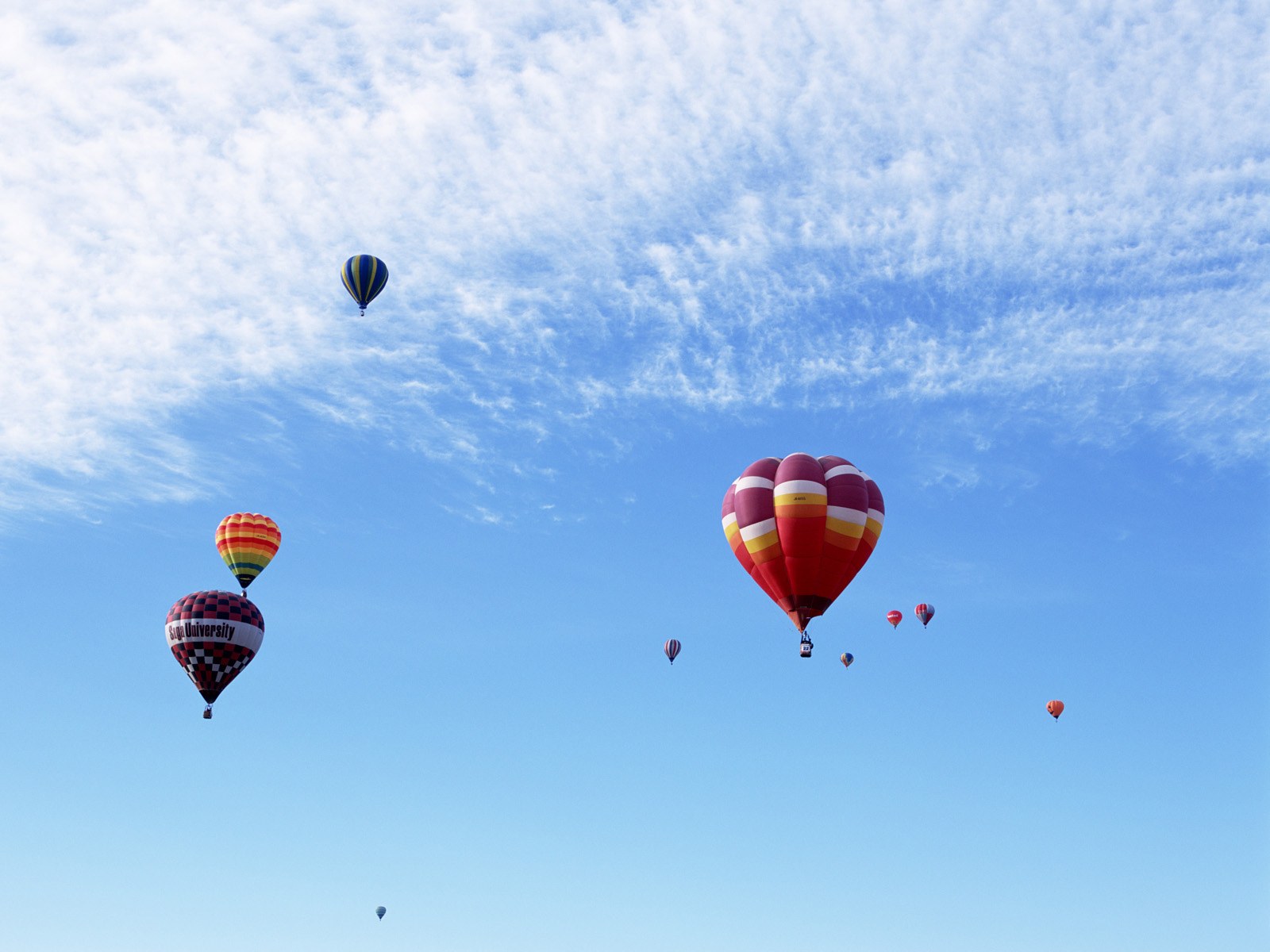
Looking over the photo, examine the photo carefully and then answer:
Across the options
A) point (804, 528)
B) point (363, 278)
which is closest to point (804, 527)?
point (804, 528)

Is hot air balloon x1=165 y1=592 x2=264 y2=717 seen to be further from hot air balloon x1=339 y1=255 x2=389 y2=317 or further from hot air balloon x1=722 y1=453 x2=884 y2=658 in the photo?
hot air balloon x1=722 y1=453 x2=884 y2=658

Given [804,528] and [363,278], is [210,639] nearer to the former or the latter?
[363,278]

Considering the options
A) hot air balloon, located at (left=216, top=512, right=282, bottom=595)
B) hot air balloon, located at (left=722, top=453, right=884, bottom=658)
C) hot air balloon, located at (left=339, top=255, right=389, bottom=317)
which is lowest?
hot air balloon, located at (left=722, top=453, right=884, bottom=658)

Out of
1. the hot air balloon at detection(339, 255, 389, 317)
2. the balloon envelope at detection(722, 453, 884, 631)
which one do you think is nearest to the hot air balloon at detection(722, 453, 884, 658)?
the balloon envelope at detection(722, 453, 884, 631)

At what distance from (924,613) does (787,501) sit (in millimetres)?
44338

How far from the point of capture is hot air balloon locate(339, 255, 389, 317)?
64.9 metres

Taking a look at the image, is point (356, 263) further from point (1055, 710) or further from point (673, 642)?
point (1055, 710)

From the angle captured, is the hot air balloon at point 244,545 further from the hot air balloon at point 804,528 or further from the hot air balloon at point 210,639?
the hot air balloon at point 804,528

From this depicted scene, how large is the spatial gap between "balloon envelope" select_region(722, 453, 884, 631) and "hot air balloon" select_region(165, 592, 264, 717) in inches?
940

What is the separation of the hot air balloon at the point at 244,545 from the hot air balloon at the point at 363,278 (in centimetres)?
1141

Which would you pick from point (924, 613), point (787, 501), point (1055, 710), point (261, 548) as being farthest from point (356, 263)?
point (1055, 710)

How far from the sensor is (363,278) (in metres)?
64.9

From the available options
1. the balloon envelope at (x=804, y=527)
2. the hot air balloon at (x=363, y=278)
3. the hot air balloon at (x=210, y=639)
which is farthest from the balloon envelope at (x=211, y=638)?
the balloon envelope at (x=804, y=527)

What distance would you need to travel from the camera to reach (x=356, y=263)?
65000mm
